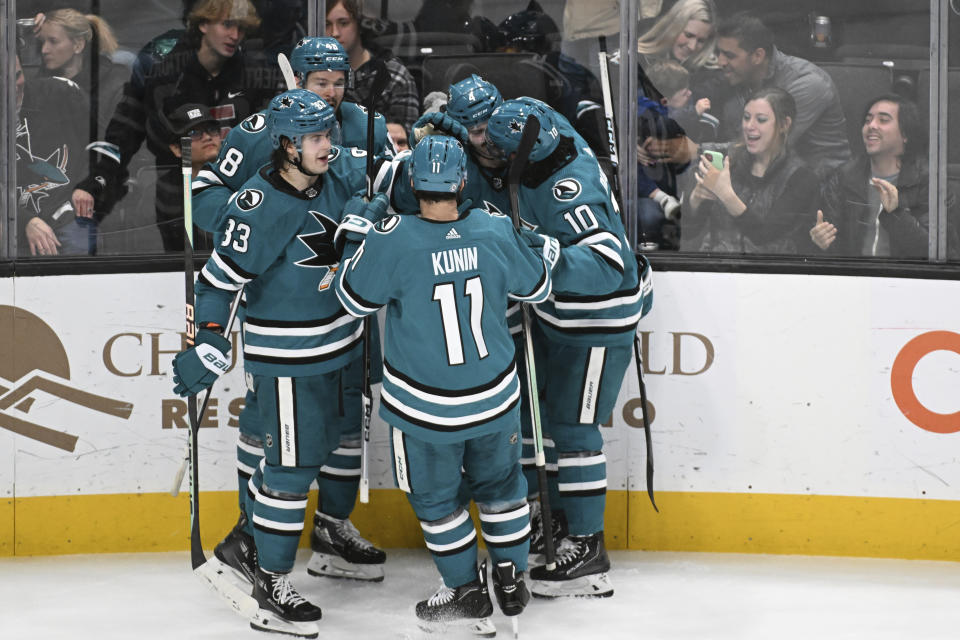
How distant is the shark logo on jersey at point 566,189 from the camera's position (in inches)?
122

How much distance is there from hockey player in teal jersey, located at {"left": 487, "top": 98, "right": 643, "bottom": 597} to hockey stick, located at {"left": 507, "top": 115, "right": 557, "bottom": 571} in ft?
0.24

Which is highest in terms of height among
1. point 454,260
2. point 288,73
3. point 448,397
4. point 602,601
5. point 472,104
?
point 288,73

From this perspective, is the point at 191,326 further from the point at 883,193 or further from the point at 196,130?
the point at 883,193

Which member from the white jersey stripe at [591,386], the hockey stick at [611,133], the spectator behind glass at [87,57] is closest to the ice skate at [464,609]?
the white jersey stripe at [591,386]

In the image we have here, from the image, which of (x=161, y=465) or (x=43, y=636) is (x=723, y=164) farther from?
(x=43, y=636)

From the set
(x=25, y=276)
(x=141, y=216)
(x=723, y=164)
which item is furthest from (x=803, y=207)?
(x=25, y=276)

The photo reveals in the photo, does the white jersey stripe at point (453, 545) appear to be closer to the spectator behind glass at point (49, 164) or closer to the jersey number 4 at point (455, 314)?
the jersey number 4 at point (455, 314)

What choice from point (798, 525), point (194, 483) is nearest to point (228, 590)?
point (194, 483)

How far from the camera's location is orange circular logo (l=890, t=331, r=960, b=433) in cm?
352

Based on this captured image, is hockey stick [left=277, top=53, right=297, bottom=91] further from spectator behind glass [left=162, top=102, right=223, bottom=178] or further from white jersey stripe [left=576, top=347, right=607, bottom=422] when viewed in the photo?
white jersey stripe [left=576, top=347, right=607, bottom=422]

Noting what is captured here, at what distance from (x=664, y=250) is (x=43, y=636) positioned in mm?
2080

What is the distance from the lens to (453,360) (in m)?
2.79

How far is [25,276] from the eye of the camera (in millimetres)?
3543

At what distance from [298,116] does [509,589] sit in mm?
1257
